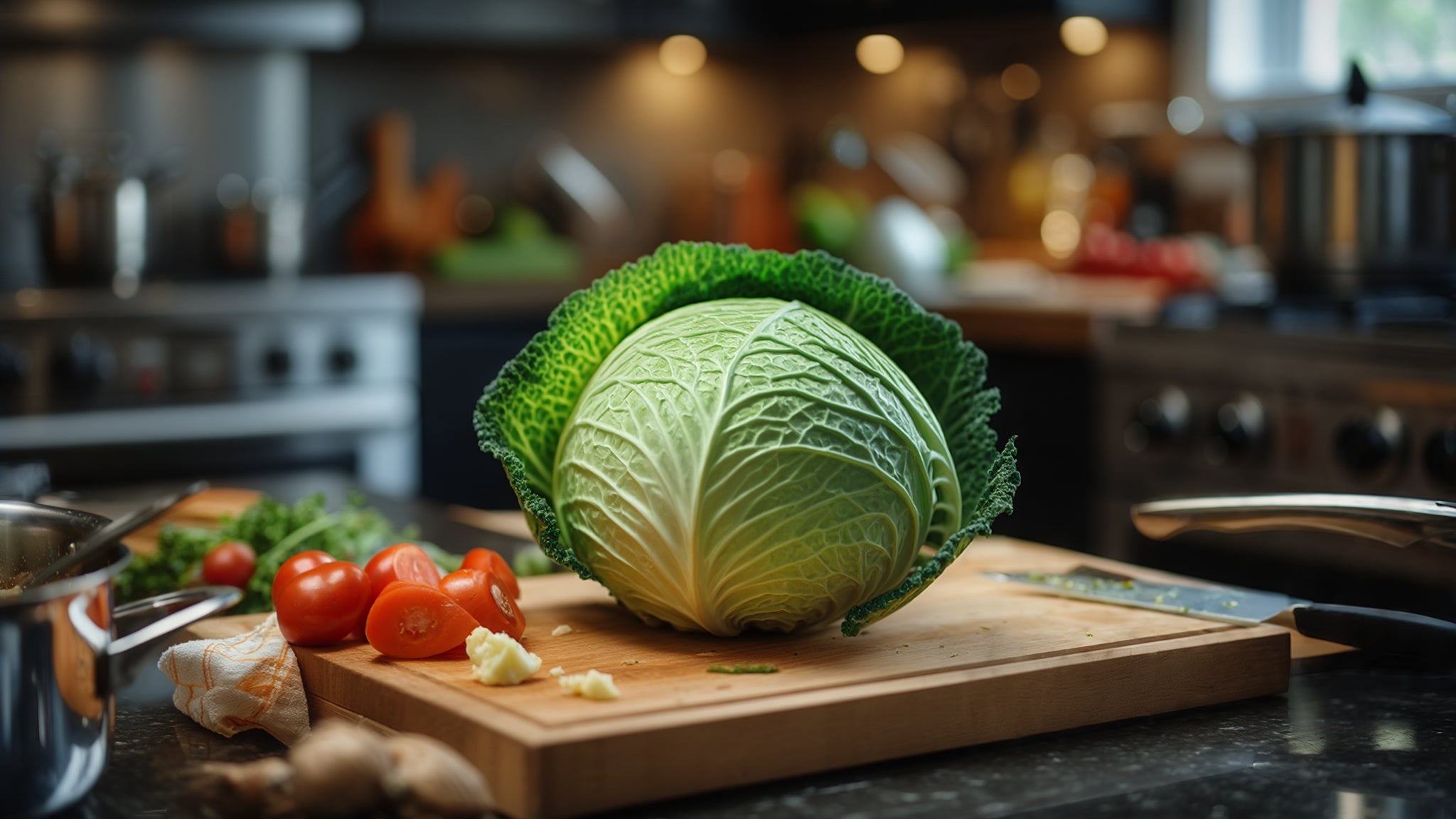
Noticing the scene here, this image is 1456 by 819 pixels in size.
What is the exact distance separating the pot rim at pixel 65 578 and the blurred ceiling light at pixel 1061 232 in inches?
148

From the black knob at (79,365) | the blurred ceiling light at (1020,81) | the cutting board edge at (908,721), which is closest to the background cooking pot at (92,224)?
the black knob at (79,365)

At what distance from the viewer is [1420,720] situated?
3.42 ft

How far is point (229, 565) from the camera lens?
56.5 inches

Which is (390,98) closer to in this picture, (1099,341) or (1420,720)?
(1099,341)

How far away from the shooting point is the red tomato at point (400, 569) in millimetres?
1110

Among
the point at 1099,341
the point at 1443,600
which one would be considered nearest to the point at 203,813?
the point at 1443,600

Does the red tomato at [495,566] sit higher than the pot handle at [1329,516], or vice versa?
the pot handle at [1329,516]

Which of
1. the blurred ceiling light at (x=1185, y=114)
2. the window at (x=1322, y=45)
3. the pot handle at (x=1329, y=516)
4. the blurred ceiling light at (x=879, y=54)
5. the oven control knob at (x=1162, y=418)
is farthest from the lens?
the blurred ceiling light at (x=879, y=54)

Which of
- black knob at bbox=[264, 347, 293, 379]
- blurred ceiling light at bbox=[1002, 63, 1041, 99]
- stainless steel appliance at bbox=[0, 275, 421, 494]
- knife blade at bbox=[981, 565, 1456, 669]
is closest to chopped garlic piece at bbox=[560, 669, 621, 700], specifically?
knife blade at bbox=[981, 565, 1456, 669]

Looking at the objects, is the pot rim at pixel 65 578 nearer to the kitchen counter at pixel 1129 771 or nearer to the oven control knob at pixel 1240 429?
the kitchen counter at pixel 1129 771

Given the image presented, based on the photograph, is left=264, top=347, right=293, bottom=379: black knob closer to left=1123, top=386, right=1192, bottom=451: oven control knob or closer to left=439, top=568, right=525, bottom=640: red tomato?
left=1123, top=386, right=1192, bottom=451: oven control knob

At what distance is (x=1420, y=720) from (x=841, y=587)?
42 cm

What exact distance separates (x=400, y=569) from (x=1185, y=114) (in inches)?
138

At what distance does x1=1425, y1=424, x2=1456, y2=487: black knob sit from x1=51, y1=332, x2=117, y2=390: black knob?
9.49ft
